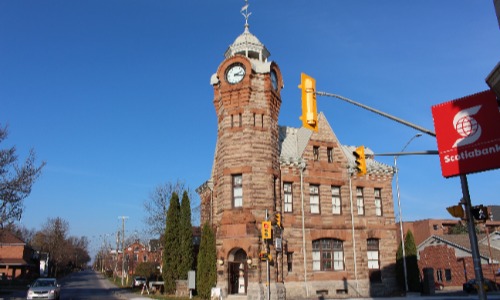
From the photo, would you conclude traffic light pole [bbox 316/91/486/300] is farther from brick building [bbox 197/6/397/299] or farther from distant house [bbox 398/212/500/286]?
distant house [bbox 398/212/500/286]

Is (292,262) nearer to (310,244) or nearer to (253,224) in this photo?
(310,244)

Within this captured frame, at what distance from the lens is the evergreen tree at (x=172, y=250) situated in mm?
32281

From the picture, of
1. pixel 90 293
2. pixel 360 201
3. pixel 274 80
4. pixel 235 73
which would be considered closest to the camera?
pixel 235 73

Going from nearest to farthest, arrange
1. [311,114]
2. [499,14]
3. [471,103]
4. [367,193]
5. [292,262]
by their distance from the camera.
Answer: [499,14] < [311,114] < [471,103] < [292,262] < [367,193]

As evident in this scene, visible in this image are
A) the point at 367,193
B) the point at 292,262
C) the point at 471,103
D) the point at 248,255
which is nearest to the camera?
the point at 471,103

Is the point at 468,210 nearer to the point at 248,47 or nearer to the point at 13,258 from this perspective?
the point at 248,47

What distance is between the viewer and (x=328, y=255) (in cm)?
3036

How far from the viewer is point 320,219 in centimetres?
3047

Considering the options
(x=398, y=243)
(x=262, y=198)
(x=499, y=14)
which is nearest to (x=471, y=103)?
(x=499, y=14)

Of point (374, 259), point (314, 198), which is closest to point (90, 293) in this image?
point (314, 198)

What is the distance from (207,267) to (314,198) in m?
9.09

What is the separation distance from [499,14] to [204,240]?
75.6 feet

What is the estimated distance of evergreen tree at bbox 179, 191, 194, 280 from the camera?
32.4 meters

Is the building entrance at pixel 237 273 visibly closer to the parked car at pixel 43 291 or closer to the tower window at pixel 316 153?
the tower window at pixel 316 153
